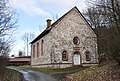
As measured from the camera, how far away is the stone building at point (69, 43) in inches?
1470

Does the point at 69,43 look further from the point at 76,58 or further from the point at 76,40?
the point at 76,58

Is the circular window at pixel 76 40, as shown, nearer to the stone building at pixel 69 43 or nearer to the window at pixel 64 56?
the stone building at pixel 69 43

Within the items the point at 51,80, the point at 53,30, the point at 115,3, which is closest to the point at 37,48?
the point at 53,30

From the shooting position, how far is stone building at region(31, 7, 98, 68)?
123 ft

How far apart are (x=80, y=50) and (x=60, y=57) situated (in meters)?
3.91

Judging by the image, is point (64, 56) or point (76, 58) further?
point (76, 58)

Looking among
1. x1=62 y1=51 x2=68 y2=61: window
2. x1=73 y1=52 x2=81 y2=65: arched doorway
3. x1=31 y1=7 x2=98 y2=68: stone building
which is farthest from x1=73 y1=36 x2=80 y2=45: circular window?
x1=62 y1=51 x2=68 y2=61: window

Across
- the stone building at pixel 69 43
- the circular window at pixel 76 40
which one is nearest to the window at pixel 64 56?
the stone building at pixel 69 43

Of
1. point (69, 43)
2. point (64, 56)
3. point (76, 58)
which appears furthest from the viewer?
point (76, 58)

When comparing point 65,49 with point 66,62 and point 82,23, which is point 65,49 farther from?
point 82,23

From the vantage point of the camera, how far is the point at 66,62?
37594mm

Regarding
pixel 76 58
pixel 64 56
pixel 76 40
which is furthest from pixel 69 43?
pixel 76 58

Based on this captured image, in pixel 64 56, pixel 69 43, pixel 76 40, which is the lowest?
pixel 64 56

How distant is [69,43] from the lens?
38219mm
